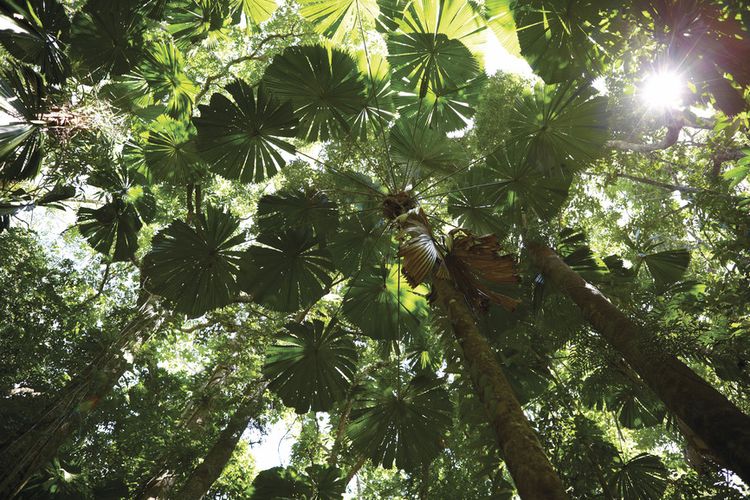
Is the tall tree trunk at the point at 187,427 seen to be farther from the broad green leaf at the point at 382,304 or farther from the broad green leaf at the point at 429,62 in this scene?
the broad green leaf at the point at 429,62

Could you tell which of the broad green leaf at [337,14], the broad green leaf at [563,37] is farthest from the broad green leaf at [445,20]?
the broad green leaf at [337,14]

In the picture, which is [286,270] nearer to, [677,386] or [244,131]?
[244,131]

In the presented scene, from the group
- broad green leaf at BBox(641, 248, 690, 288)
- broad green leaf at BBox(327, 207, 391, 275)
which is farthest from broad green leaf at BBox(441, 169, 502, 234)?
broad green leaf at BBox(641, 248, 690, 288)

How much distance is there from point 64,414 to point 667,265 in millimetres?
6692

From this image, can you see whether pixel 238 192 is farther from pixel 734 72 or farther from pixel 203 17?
pixel 734 72

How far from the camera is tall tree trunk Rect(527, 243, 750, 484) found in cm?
188

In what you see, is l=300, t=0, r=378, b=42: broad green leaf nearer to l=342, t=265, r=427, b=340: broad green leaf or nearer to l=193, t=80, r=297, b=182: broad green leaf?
l=193, t=80, r=297, b=182: broad green leaf

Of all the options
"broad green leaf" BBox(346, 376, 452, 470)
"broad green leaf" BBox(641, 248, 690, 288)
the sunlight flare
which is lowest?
"broad green leaf" BBox(346, 376, 452, 470)

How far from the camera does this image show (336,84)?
3.86 m

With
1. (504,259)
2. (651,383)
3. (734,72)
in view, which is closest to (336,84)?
(504,259)

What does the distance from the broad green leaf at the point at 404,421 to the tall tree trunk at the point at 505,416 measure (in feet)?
3.57

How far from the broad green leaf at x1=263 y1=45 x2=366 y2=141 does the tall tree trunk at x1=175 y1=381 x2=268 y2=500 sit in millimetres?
3786

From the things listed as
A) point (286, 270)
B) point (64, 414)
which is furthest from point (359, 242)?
point (64, 414)

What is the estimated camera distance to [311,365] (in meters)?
3.94
